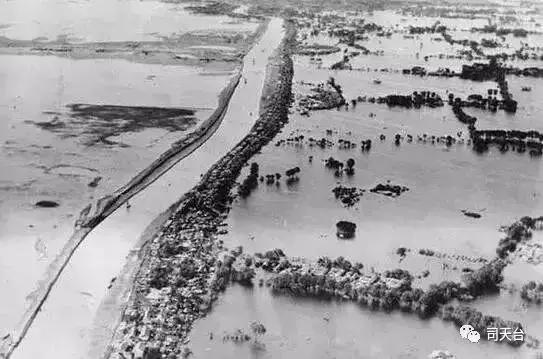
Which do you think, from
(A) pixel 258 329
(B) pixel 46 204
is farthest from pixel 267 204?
(A) pixel 258 329

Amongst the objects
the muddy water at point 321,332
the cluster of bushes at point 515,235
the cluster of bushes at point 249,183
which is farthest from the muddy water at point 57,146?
the cluster of bushes at point 515,235

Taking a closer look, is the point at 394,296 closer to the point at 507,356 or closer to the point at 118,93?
the point at 507,356

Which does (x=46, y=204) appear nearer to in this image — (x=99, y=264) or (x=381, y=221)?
(x=99, y=264)

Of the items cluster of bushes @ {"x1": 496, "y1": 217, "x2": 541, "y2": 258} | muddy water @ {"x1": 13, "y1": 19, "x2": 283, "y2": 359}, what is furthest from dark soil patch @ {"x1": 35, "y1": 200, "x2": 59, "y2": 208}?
Answer: cluster of bushes @ {"x1": 496, "y1": 217, "x2": 541, "y2": 258}

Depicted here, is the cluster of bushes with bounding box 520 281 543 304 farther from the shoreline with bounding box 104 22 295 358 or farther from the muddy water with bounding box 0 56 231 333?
the muddy water with bounding box 0 56 231 333

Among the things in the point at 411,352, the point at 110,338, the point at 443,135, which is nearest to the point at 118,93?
the point at 443,135

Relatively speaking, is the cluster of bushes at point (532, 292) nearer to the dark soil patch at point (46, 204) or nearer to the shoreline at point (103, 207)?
the shoreline at point (103, 207)

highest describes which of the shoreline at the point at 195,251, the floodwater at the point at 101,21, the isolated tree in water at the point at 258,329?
the floodwater at the point at 101,21
